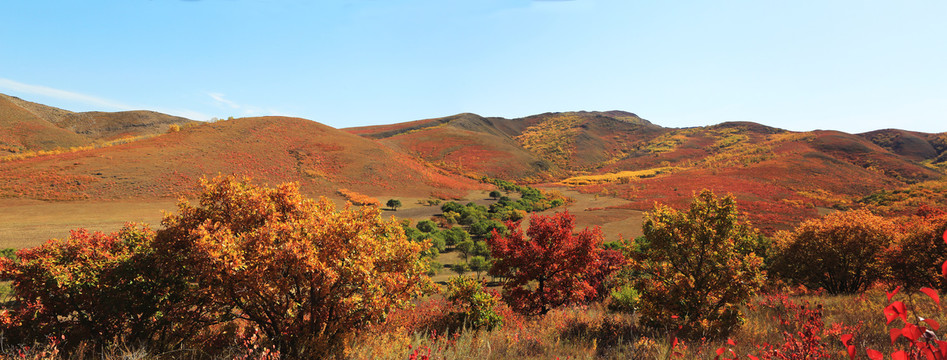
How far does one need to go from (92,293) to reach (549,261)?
13.0 metres

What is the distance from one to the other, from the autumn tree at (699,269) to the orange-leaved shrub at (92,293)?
39.5 feet

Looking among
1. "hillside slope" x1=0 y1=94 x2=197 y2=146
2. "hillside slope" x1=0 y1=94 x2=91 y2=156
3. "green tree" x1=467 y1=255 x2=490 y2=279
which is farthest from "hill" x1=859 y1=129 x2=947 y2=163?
"hillside slope" x1=0 y1=94 x2=91 y2=156

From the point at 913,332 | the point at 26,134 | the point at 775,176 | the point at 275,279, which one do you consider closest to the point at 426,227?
the point at 275,279

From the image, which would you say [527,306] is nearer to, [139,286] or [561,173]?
[139,286]

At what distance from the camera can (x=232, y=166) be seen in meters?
Answer: 61.5

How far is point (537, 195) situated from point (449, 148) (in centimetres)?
5465

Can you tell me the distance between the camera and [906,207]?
45938 mm

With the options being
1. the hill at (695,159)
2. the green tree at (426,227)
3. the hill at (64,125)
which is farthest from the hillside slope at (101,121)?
the green tree at (426,227)

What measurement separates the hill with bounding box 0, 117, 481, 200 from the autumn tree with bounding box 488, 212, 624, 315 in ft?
175

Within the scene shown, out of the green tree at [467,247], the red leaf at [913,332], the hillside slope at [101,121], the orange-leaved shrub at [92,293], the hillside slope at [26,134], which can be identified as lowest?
the green tree at [467,247]

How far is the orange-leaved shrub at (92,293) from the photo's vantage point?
26.6ft

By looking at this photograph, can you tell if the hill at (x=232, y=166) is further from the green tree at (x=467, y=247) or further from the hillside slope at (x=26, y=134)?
the hillside slope at (x=26, y=134)

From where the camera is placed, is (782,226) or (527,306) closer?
(527,306)

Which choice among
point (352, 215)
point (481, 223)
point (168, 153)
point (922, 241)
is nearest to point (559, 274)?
point (352, 215)
